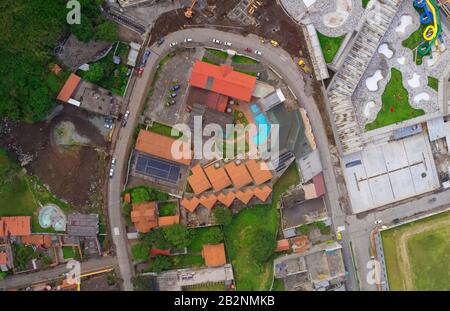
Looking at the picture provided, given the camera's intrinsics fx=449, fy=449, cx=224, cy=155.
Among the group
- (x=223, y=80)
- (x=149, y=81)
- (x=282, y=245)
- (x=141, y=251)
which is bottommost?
(x=282, y=245)

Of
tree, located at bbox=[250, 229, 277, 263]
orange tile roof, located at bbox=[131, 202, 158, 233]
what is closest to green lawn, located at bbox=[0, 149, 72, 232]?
orange tile roof, located at bbox=[131, 202, 158, 233]

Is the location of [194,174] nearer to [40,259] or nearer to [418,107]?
[40,259]

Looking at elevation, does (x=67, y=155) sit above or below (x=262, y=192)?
above

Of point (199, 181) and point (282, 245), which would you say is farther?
point (282, 245)

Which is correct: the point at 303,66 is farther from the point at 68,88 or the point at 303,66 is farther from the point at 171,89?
the point at 68,88

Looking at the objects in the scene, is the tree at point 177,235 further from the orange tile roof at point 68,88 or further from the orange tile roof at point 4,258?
the orange tile roof at point 68,88

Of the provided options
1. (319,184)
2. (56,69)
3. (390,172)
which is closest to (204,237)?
(319,184)

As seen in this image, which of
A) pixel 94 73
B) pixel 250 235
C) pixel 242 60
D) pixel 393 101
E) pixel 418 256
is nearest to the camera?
pixel 94 73
